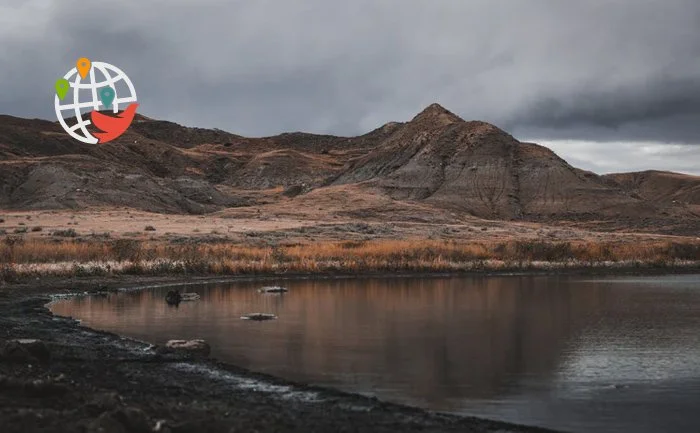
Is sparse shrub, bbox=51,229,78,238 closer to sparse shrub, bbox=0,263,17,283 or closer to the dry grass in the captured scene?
the dry grass

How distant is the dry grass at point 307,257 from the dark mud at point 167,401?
18977 millimetres

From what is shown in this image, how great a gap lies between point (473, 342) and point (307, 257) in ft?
A: 89.7

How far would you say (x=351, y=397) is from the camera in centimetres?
1327

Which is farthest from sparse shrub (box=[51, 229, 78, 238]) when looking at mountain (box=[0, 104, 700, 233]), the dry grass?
mountain (box=[0, 104, 700, 233])

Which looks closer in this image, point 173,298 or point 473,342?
point 473,342

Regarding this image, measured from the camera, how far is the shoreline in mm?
10039

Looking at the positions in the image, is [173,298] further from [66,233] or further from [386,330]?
[66,233]

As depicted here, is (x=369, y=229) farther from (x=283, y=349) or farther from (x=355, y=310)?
(x=283, y=349)

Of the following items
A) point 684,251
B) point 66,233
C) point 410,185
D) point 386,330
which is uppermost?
point 410,185

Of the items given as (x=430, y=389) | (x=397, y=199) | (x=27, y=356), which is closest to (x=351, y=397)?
(x=430, y=389)

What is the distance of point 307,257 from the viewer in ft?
155

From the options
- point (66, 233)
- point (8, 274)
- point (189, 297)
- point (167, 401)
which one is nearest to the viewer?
point (167, 401)

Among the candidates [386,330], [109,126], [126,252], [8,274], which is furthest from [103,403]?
[109,126]

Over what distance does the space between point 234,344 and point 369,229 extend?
56.3 m
